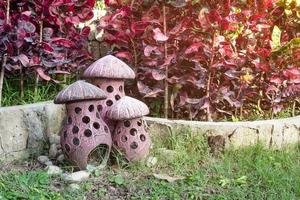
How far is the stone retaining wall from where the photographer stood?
157 inches

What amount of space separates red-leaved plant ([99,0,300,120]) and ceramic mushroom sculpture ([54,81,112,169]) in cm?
81

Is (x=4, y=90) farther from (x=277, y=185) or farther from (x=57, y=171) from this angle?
(x=277, y=185)

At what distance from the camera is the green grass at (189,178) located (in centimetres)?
339

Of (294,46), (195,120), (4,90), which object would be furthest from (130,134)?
(294,46)

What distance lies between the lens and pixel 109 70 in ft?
13.0

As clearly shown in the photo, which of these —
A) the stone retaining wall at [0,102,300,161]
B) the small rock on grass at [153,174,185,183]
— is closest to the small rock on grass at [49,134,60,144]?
the stone retaining wall at [0,102,300,161]

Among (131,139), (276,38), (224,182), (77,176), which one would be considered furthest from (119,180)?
(276,38)

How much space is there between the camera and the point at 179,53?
448 cm

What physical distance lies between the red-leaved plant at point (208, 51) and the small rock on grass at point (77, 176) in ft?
3.68

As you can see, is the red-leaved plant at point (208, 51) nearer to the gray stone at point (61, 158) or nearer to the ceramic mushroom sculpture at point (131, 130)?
the ceramic mushroom sculpture at point (131, 130)

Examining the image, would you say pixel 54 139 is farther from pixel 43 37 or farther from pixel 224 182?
pixel 224 182

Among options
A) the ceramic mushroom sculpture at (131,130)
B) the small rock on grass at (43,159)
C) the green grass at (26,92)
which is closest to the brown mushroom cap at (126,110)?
the ceramic mushroom sculpture at (131,130)

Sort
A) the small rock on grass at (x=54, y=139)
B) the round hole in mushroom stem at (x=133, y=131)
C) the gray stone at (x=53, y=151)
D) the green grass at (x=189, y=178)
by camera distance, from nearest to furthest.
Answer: the green grass at (x=189, y=178) < the round hole in mushroom stem at (x=133, y=131) < the gray stone at (x=53, y=151) < the small rock on grass at (x=54, y=139)

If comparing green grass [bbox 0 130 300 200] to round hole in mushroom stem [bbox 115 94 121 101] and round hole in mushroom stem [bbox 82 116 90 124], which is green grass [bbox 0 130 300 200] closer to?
round hole in mushroom stem [bbox 82 116 90 124]
